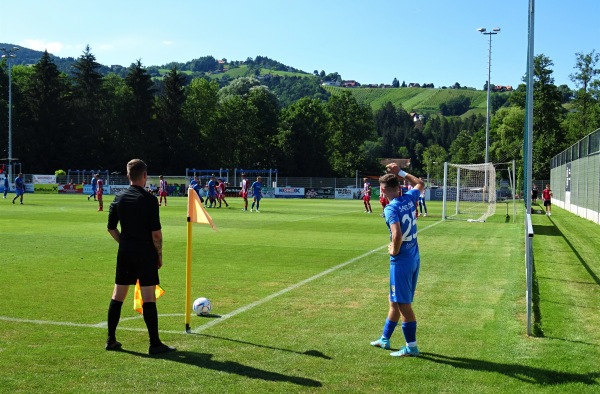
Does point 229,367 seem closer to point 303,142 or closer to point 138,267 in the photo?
point 138,267

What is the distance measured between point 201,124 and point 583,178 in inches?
2783

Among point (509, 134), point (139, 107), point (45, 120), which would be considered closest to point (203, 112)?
point (139, 107)

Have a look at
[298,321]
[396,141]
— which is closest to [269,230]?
[298,321]

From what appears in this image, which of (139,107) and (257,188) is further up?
(139,107)

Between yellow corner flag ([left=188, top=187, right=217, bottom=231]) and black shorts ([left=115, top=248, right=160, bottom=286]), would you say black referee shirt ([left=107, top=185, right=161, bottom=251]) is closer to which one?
black shorts ([left=115, top=248, right=160, bottom=286])

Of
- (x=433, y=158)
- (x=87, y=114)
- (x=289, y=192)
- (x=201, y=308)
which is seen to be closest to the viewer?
(x=201, y=308)

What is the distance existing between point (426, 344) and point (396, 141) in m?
185

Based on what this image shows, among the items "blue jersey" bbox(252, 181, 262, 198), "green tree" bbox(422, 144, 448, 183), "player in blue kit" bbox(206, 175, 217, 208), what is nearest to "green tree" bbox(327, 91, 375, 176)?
"green tree" bbox(422, 144, 448, 183)

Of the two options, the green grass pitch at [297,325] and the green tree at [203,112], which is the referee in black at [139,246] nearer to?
the green grass pitch at [297,325]

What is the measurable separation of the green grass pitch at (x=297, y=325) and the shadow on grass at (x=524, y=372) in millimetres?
20

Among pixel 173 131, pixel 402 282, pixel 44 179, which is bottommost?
pixel 402 282

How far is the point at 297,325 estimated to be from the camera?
809cm

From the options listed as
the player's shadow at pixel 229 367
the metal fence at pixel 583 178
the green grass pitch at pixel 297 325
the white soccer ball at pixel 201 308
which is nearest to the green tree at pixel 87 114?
the metal fence at pixel 583 178

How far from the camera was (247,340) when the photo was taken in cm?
736
